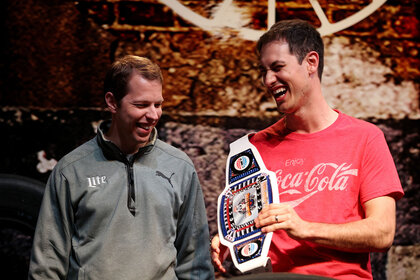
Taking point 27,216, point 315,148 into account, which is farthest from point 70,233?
point 315,148

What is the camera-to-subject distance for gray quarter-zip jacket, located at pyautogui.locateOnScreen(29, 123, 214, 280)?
153 cm

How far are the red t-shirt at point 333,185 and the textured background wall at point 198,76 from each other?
0.75 metres

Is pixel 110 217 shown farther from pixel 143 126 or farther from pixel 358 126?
pixel 358 126

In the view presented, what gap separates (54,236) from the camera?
156cm

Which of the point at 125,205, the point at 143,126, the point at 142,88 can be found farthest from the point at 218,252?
the point at 142,88

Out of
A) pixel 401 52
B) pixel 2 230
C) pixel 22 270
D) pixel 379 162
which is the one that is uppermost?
pixel 401 52

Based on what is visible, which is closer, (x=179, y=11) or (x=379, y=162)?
(x=379, y=162)

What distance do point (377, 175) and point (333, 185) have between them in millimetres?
123

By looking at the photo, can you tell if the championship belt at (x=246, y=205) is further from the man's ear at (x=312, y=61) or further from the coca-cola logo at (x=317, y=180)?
the man's ear at (x=312, y=61)

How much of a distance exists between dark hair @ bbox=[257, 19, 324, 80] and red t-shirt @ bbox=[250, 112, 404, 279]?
0.24 metres

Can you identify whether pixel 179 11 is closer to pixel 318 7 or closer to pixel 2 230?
pixel 318 7

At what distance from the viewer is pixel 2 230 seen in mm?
2268

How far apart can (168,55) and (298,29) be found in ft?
2.60

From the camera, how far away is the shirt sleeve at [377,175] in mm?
1399
